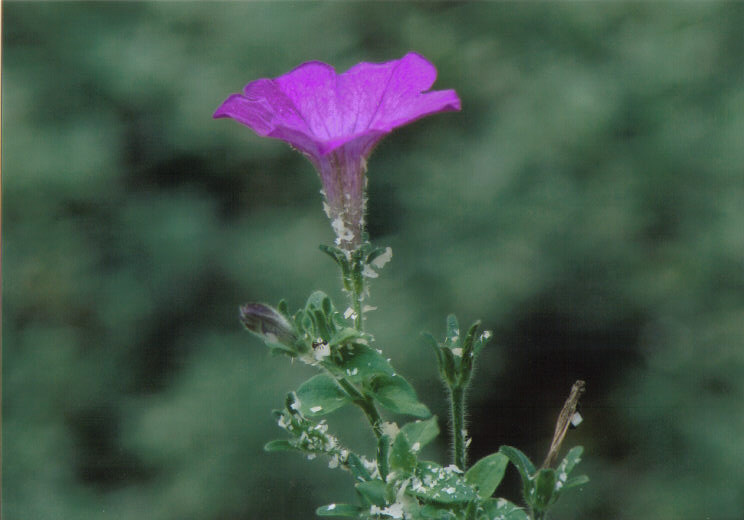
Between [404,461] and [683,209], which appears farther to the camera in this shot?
[683,209]

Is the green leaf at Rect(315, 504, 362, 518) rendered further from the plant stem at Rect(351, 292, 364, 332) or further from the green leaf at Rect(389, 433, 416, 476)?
the plant stem at Rect(351, 292, 364, 332)

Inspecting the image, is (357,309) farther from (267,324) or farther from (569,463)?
(569,463)

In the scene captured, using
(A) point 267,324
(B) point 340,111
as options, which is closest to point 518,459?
(A) point 267,324

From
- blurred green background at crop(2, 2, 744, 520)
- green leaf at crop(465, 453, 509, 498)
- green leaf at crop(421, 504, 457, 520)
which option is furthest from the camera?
blurred green background at crop(2, 2, 744, 520)

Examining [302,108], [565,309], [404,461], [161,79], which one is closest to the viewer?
[404,461]

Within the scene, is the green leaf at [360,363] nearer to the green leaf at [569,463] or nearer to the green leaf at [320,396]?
the green leaf at [320,396]

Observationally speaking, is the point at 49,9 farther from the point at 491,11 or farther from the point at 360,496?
the point at 360,496

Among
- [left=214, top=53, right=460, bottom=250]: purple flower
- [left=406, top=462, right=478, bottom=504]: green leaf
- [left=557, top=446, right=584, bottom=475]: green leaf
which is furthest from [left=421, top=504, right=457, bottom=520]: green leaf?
[left=214, top=53, right=460, bottom=250]: purple flower

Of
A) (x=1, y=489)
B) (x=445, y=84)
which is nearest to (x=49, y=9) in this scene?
Answer: (x=445, y=84)
